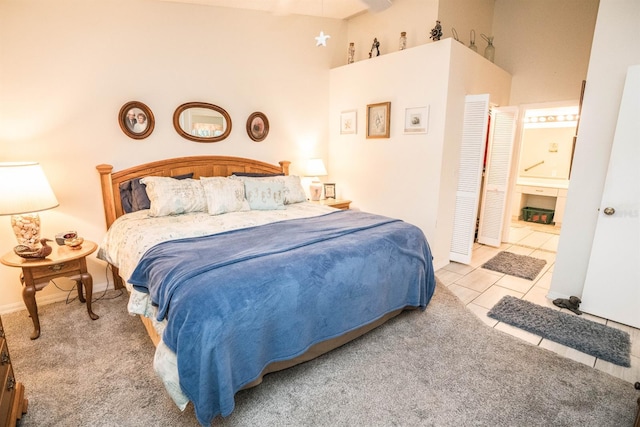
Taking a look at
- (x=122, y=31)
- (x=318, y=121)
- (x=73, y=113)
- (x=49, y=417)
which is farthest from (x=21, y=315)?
(x=318, y=121)

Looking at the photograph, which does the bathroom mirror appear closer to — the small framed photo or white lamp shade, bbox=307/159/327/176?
the small framed photo

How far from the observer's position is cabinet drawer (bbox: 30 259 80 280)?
2398 millimetres

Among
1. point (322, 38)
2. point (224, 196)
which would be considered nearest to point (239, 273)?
point (224, 196)

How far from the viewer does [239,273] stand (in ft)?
5.63

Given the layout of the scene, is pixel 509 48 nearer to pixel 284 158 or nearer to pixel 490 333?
pixel 284 158

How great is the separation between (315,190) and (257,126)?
3.62 feet

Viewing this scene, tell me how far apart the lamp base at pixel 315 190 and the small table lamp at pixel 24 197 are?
2.69 metres

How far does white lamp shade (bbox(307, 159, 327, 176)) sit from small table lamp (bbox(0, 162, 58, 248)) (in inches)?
108

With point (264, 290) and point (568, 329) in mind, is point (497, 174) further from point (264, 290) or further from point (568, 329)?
point (264, 290)

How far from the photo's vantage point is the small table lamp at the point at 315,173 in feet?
14.2

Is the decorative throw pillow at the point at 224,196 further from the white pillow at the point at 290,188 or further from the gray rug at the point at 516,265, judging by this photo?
the gray rug at the point at 516,265

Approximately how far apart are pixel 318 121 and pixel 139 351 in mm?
3474

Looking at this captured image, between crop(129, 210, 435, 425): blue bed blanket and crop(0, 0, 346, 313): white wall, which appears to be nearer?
crop(129, 210, 435, 425): blue bed blanket

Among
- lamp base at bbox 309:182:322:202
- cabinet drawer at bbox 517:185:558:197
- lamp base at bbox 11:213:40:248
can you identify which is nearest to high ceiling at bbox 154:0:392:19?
lamp base at bbox 309:182:322:202
